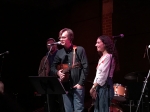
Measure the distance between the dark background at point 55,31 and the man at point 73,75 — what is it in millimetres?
2251

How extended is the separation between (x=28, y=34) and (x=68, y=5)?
1.68 meters

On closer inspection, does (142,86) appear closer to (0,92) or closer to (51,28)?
(0,92)

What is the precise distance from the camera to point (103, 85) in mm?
3686

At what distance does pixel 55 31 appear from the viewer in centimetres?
835

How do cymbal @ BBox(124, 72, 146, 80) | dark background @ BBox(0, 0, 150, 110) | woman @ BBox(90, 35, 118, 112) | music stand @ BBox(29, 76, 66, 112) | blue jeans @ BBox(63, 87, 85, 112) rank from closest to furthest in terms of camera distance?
music stand @ BBox(29, 76, 66, 112) → woman @ BBox(90, 35, 118, 112) → blue jeans @ BBox(63, 87, 85, 112) → cymbal @ BBox(124, 72, 146, 80) → dark background @ BBox(0, 0, 150, 110)

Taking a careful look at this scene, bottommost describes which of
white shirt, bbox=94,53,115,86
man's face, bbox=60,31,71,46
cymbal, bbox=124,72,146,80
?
cymbal, bbox=124,72,146,80

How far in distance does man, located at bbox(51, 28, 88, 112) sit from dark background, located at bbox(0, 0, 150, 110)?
225 cm

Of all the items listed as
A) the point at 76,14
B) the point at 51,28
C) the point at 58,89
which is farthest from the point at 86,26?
the point at 58,89

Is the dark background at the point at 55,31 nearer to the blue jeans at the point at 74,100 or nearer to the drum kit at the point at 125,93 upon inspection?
the drum kit at the point at 125,93

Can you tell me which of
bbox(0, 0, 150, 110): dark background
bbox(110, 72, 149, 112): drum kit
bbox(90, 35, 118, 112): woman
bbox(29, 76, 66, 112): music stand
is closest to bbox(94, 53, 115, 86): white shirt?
bbox(90, 35, 118, 112): woman

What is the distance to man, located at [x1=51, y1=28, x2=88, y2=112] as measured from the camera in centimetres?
380

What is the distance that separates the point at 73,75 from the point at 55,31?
4681 mm

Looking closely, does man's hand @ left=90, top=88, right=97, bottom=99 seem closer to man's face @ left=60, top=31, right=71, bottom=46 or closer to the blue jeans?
the blue jeans

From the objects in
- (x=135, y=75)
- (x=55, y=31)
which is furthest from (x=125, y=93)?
(x=55, y=31)
